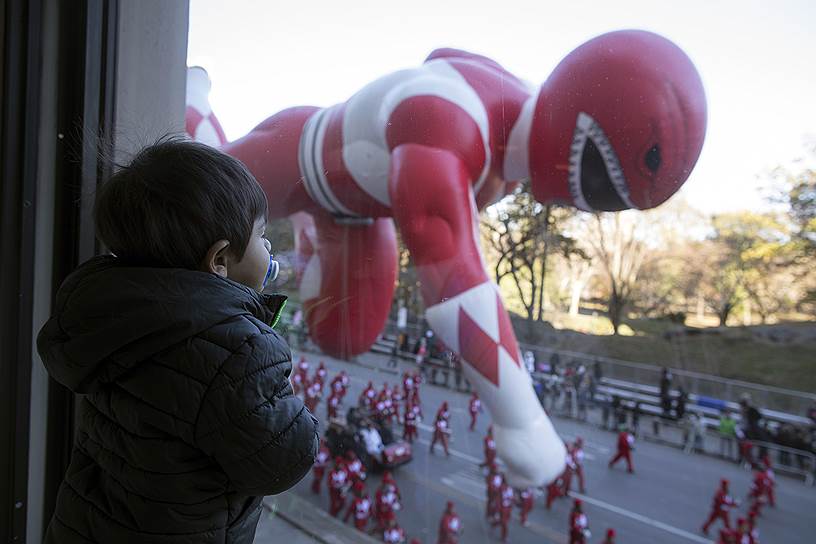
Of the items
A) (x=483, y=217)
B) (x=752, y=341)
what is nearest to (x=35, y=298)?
(x=483, y=217)

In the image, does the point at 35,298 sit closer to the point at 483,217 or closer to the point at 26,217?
the point at 26,217

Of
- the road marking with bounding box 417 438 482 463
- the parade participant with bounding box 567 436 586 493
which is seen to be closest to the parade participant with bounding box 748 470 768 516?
the parade participant with bounding box 567 436 586 493

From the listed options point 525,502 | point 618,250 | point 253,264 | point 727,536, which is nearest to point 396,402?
point 525,502

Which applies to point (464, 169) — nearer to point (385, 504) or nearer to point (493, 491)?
point (493, 491)

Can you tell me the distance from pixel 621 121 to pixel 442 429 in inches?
29.0

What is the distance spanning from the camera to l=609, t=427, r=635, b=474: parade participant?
3.59 ft

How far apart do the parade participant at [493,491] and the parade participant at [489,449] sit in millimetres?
11

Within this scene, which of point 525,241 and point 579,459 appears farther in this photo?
point 579,459

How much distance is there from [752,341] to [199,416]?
Result: 84 centimetres

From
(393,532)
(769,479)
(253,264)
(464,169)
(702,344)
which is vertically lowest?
(393,532)

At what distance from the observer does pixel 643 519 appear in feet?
3.62

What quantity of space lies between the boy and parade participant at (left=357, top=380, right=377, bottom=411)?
0.76 meters

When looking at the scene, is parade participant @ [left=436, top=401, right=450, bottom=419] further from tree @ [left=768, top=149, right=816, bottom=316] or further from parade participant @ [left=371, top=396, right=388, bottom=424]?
tree @ [left=768, top=149, right=816, bottom=316]

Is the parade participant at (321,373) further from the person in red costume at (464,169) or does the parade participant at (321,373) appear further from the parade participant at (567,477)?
the parade participant at (567,477)
